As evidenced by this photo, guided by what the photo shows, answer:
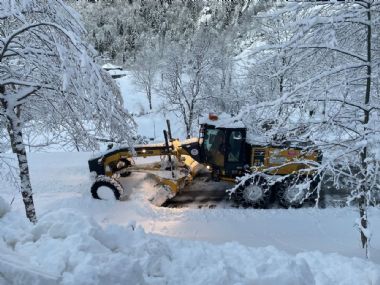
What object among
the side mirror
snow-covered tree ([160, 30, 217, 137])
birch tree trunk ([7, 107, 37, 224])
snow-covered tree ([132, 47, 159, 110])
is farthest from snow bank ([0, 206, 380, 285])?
snow-covered tree ([132, 47, 159, 110])

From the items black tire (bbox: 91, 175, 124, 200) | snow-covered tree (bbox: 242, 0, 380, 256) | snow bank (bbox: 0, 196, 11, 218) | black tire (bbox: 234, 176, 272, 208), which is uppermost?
snow-covered tree (bbox: 242, 0, 380, 256)

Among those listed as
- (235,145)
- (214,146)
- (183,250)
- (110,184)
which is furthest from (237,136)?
(183,250)

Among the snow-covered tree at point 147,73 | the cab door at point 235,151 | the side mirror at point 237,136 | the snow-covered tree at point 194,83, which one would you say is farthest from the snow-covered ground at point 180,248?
the snow-covered tree at point 147,73

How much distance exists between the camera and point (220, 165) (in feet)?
36.9

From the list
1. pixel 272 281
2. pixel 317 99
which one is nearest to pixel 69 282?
pixel 272 281

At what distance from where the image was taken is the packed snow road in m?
3.88

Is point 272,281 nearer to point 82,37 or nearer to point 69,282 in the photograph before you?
point 69,282

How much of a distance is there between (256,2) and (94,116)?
2206 inches

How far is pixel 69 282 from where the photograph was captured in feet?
11.7

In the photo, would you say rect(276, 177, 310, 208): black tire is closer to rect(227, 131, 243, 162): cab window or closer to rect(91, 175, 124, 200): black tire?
rect(227, 131, 243, 162): cab window

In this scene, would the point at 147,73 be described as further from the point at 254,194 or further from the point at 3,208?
the point at 3,208

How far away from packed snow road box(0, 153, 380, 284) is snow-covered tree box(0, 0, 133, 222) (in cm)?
168

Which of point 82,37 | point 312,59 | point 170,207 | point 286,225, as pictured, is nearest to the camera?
point 82,37

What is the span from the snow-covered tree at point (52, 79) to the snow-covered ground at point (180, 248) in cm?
160
